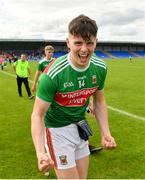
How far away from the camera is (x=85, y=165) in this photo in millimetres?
4289

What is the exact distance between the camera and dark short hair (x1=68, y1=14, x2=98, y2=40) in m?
3.65

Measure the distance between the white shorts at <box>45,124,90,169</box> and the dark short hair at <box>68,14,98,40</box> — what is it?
104 centimetres

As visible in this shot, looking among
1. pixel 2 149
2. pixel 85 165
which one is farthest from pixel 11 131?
pixel 85 165

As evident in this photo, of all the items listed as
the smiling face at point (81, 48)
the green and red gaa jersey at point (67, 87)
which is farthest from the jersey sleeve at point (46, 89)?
the smiling face at point (81, 48)

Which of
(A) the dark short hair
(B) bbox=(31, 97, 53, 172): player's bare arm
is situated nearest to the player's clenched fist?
(B) bbox=(31, 97, 53, 172): player's bare arm

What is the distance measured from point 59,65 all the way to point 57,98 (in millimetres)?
349

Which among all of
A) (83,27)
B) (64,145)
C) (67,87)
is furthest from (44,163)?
(83,27)

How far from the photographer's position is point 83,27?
12.0 ft

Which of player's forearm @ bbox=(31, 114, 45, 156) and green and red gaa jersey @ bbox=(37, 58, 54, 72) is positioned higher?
player's forearm @ bbox=(31, 114, 45, 156)

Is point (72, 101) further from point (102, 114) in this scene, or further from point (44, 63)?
point (44, 63)

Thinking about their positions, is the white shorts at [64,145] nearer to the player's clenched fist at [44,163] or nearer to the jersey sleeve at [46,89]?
the jersey sleeve at [46,89]

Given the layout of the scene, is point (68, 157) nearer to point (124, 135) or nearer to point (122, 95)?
point (124, 135)

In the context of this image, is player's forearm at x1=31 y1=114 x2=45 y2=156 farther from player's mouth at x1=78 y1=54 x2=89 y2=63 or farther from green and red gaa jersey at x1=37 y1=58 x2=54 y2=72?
green and red gaa jersey at x1=37 y1=58 x2=54 y2=72

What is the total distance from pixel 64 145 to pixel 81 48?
42.4 inches
